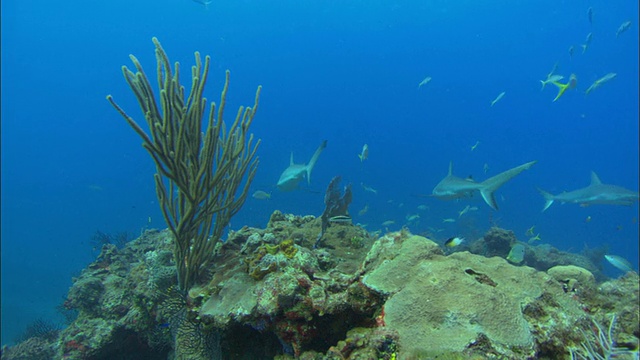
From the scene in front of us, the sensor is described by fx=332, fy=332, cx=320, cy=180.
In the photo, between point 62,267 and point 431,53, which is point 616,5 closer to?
point 431,53

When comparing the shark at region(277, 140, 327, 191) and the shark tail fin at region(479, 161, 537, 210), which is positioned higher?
the shark at region(277, 140, 327, 191)

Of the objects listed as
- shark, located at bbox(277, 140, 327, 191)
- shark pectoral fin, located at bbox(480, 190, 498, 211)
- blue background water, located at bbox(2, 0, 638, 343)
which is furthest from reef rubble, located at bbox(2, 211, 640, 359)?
blue background water, located at bbox(2, 0, 638, 343)

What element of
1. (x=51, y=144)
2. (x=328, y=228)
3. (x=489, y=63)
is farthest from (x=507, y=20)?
(x=51, y=144)

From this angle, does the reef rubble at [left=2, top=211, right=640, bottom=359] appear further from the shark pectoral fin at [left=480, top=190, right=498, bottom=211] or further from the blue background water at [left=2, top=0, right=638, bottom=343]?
the blue background water at [left=2, top=0, right=638, bottom=343]

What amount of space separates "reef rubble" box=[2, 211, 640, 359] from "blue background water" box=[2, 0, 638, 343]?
50.0 metres

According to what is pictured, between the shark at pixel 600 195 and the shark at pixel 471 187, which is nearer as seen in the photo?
the shark at pixel 471 187

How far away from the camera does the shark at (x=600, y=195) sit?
7.97 meters

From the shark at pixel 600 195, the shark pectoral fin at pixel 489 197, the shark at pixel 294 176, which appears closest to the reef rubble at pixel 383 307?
the shark pectoral fin at pixel 489 197

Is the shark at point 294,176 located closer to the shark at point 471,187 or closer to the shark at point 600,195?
the shark at point 471,187

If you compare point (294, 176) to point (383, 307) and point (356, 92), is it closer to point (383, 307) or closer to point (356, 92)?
point (383, 307)

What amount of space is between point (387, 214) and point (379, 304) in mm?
41484

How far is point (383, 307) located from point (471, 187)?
4701mm

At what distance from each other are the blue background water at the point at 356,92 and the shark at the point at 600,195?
4435 centimetres

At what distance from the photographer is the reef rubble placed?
2357mm
